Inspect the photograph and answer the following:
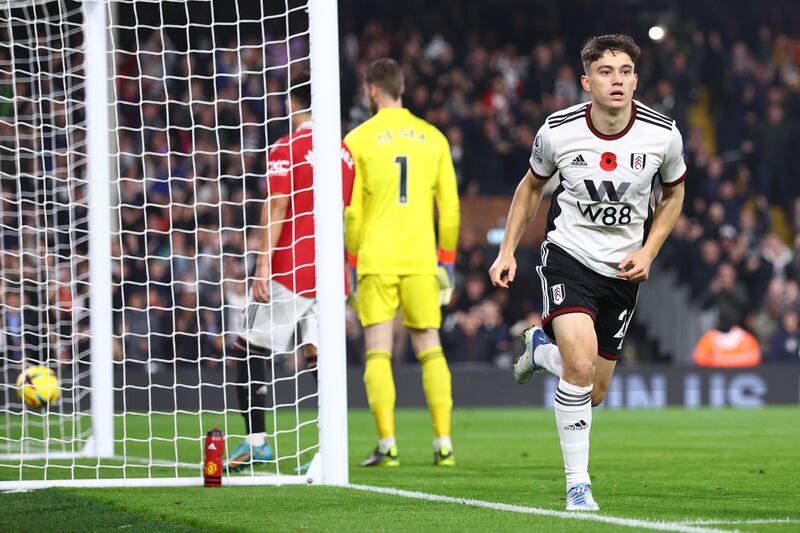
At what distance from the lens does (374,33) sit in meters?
21.3

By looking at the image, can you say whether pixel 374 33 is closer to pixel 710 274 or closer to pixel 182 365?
pixel 710 274

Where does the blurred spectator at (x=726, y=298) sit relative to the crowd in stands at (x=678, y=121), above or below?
below

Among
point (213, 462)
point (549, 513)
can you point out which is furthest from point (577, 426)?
point (213, 462)

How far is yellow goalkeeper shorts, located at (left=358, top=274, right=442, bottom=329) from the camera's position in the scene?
805 centimetres

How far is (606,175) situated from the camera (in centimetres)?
540

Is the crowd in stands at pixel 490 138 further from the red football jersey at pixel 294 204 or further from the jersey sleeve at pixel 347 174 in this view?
the red football jersey at pixel 294 204

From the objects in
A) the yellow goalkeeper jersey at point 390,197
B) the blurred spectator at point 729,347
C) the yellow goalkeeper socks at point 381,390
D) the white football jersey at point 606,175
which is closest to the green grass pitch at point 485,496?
the yellow goalkeeper socks at point 381,390

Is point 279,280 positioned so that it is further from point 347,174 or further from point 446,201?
point 446,201

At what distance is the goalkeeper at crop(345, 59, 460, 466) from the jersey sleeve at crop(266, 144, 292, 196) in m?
0.65

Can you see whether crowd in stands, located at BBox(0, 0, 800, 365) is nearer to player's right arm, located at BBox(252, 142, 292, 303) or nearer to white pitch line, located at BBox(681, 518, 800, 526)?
player's right arm, located at BBox(252, 142, 292, 303)

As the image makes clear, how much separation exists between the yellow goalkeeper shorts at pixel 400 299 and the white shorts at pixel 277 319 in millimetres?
382

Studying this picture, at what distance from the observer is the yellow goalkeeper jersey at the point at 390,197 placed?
8.09 m

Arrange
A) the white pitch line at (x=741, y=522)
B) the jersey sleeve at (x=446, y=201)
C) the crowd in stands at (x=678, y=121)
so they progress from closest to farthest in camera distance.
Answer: the white pitch line at (x=741, y=522), the jersey sleeve at (x=446, y=201), the crowd in stands at (x=678, y=121)

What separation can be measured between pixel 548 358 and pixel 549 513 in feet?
4.22
